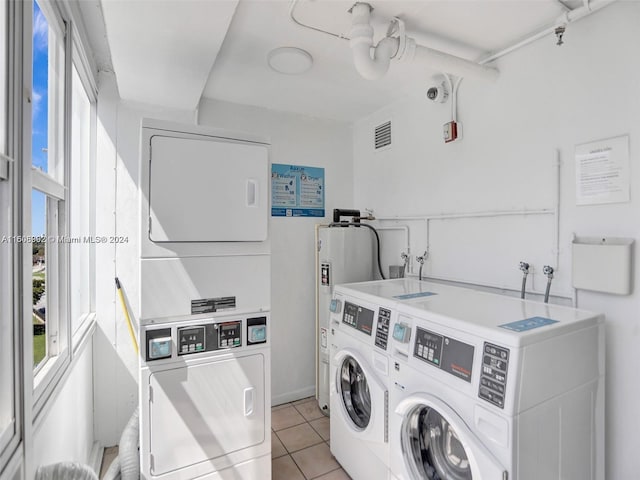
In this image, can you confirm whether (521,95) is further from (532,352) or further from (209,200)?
(209,200)

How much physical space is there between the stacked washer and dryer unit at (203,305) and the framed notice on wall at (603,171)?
167cm

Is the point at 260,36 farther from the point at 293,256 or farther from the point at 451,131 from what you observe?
the point at 293,256

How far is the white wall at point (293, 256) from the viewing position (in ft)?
10.1

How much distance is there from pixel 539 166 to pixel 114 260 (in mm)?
2855

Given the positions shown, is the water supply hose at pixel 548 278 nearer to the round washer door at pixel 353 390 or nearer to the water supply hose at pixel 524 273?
the water supply hose at pixel 524 273

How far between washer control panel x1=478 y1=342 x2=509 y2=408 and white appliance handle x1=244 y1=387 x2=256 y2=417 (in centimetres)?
Answer: 121

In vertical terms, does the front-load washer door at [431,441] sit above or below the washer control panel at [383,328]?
below

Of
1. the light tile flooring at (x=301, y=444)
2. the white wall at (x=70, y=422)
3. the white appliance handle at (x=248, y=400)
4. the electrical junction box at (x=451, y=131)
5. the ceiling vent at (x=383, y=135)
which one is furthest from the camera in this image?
the ceiling vent at (x=383, y=135)

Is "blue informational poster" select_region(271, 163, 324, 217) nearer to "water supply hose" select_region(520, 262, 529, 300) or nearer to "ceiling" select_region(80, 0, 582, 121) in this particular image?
"ceiling" select_region(80, 0, 582, 121)

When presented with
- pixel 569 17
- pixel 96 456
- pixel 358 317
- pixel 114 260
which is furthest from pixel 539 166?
pixel 96 456

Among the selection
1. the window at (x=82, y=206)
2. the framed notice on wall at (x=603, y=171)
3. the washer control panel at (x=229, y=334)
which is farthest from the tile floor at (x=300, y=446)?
the framed notice on wall at (x=603, y=171)

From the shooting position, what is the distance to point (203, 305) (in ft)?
5.88

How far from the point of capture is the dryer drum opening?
1515 millimetres

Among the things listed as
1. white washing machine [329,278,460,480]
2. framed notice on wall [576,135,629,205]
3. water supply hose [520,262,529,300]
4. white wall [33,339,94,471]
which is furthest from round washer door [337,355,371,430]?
framed notice on wall [576,135,629,205]
